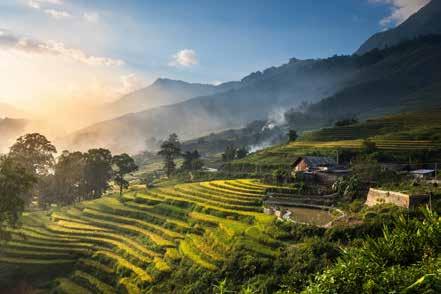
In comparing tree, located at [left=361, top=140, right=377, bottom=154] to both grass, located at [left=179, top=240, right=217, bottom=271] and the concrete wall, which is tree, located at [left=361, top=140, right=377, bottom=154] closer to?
the concrete wall

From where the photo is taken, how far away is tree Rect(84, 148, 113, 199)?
6825cm

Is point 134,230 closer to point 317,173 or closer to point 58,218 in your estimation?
point 58,218

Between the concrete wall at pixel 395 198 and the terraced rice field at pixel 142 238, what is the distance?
9.22 m

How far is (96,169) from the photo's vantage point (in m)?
68.9

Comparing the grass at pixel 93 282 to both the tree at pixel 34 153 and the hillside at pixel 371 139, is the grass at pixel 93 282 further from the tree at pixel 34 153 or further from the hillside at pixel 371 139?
the hillside at pixel 371 139

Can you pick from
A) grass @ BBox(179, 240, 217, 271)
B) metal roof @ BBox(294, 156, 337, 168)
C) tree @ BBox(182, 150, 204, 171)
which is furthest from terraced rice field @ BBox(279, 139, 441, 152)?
grass @ BBox(179, 240, 217, 271)

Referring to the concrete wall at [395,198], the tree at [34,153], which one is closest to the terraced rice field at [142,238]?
the concrete wall at [395,198]

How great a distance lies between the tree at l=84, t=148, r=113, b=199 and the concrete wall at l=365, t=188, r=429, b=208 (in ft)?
156

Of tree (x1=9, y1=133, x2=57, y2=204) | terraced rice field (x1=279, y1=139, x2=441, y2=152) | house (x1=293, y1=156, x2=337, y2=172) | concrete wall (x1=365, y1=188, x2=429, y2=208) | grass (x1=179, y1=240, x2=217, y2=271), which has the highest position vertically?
tree (x1=9, y1=133, x2=57, y2=204)

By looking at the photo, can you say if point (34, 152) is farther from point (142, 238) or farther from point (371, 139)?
point (371, 139)

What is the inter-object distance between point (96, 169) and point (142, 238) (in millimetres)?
35064

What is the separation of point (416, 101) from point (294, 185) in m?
134

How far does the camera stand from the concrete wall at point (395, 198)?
2862 cm

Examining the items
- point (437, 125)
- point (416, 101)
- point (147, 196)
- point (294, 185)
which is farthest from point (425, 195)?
point (416, 101)
